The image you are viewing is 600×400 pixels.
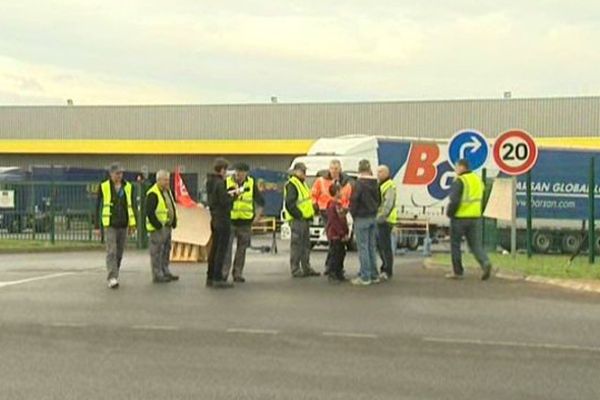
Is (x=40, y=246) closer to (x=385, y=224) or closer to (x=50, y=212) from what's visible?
(x=50, y=212)

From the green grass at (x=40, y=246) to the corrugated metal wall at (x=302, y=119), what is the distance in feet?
99.5

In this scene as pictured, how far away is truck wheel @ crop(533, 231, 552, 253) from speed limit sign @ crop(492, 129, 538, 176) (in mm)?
10943

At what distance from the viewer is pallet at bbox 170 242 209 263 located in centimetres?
2070

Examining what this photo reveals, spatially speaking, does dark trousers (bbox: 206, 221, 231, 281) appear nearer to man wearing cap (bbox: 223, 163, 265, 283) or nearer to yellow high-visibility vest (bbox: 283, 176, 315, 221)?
man wearing cap (bbox: 223, 163, 265, 283)

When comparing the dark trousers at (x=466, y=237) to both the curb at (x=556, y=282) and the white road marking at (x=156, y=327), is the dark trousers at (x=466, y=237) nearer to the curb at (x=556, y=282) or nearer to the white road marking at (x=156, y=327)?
the curb at (x=556, y=282)

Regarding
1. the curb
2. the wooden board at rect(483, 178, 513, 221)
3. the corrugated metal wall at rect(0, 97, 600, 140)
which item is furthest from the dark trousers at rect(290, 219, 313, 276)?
the corrugated metal wall at rect(0, 97, 600, 140)

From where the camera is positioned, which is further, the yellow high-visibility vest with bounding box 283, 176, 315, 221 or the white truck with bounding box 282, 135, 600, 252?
the white truck with bounding box 282, 135, 600, 252

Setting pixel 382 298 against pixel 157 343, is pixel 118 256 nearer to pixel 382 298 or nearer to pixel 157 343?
→ pixel 382 298

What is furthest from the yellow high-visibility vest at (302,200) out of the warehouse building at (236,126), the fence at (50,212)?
the warehouse building at (236,126)

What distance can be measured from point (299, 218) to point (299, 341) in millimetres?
6264

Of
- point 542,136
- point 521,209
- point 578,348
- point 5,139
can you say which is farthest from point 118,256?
point 5,139

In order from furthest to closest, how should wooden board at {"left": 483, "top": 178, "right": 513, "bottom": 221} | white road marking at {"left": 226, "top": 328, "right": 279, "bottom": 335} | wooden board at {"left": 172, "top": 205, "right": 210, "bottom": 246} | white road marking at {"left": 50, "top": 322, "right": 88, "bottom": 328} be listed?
wooden board at {"left": 483, "top": 178, "right": 513, "bottom": 221}, wooden board at {"left": 172, "top": 205, "right": 210, "bottom": 246}, white road marking at {"left": 50, "top": 322, "right": 88, "bottom": 328}, white road marking at {"left": 226, "top": 328, "right": 279, "bottom": 335}

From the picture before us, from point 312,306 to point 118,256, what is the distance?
362 cm

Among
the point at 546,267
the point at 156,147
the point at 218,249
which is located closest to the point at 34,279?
the point at 218,249
